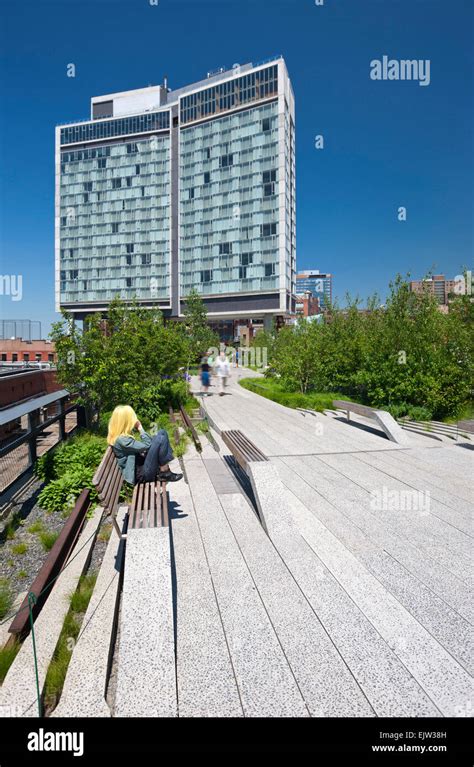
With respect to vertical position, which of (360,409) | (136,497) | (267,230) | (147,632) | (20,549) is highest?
(267,230)

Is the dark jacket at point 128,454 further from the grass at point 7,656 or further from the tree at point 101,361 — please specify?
the tree at point 101,361

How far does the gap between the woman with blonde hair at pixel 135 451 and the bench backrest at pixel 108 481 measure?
0.13m

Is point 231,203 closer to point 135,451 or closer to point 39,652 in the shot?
point 135,451

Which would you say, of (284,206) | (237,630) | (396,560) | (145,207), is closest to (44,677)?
(237,630)

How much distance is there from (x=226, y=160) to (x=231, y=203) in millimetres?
7050

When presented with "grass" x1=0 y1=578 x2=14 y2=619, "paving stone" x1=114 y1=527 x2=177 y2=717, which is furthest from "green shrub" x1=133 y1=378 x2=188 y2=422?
"paving stone" x1=114 y1=527 x2=177 y2=717

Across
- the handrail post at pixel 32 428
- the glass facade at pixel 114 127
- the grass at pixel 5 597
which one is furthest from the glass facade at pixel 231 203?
the grass at pixel 5 597

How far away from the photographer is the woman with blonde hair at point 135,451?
607 centimetres

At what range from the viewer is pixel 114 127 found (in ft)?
282

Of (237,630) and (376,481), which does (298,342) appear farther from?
(237,630)

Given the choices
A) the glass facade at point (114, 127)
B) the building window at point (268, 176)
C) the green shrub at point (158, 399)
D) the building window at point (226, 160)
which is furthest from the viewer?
the glass facade at point (114, 127)

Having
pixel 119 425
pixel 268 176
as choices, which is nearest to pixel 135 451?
pixel 119 425
